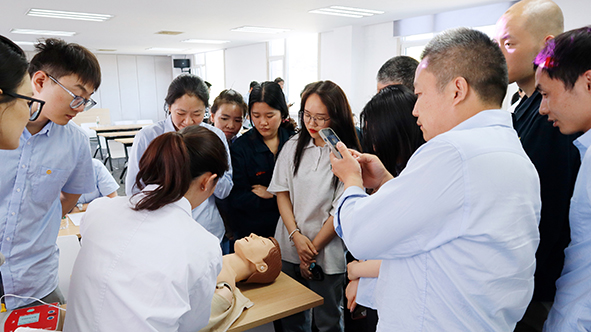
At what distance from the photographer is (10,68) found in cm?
91

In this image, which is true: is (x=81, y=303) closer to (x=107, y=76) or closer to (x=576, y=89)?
(x=576, y=89)

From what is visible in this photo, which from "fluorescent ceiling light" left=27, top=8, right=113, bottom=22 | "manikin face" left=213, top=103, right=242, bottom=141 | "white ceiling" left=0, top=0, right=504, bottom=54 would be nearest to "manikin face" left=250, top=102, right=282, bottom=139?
"manikin face" left=213, top=103, right=242, bottom=141

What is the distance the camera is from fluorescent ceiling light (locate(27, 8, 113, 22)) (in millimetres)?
6461

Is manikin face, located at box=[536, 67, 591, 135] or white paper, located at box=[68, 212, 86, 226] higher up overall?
manikin face, located at box=[536, 67, 591, 135]

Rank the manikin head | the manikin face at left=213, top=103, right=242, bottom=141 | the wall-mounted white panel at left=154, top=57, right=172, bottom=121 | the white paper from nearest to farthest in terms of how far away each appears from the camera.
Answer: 1. the manikin head
2. the manikin face at left=213, top=103, right=242, bottom=141
3. the white paper
4. the wall-mounted white panel at left=154, top=57, right=172, bottom=121

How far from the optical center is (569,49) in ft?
3.55

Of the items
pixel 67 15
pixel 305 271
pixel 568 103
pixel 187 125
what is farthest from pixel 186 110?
pixel 67 15

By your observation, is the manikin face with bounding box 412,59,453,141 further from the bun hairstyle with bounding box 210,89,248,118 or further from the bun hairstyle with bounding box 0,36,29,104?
the bun hairstyle with bounding box 210,89,248,118

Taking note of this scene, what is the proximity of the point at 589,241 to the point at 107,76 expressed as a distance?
16670 millimetres

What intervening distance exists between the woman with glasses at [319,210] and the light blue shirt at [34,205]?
3.53 ft

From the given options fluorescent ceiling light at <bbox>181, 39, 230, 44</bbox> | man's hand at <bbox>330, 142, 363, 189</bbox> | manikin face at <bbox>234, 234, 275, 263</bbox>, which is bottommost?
manikin face at <bbox>234, 234, 275, 263</bbox>

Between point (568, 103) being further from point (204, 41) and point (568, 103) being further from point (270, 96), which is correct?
point (204, 41)

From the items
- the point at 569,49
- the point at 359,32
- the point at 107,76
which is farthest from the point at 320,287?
the point at 107,76

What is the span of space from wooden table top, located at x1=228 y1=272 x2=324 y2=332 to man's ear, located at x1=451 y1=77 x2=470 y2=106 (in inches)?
41.1
